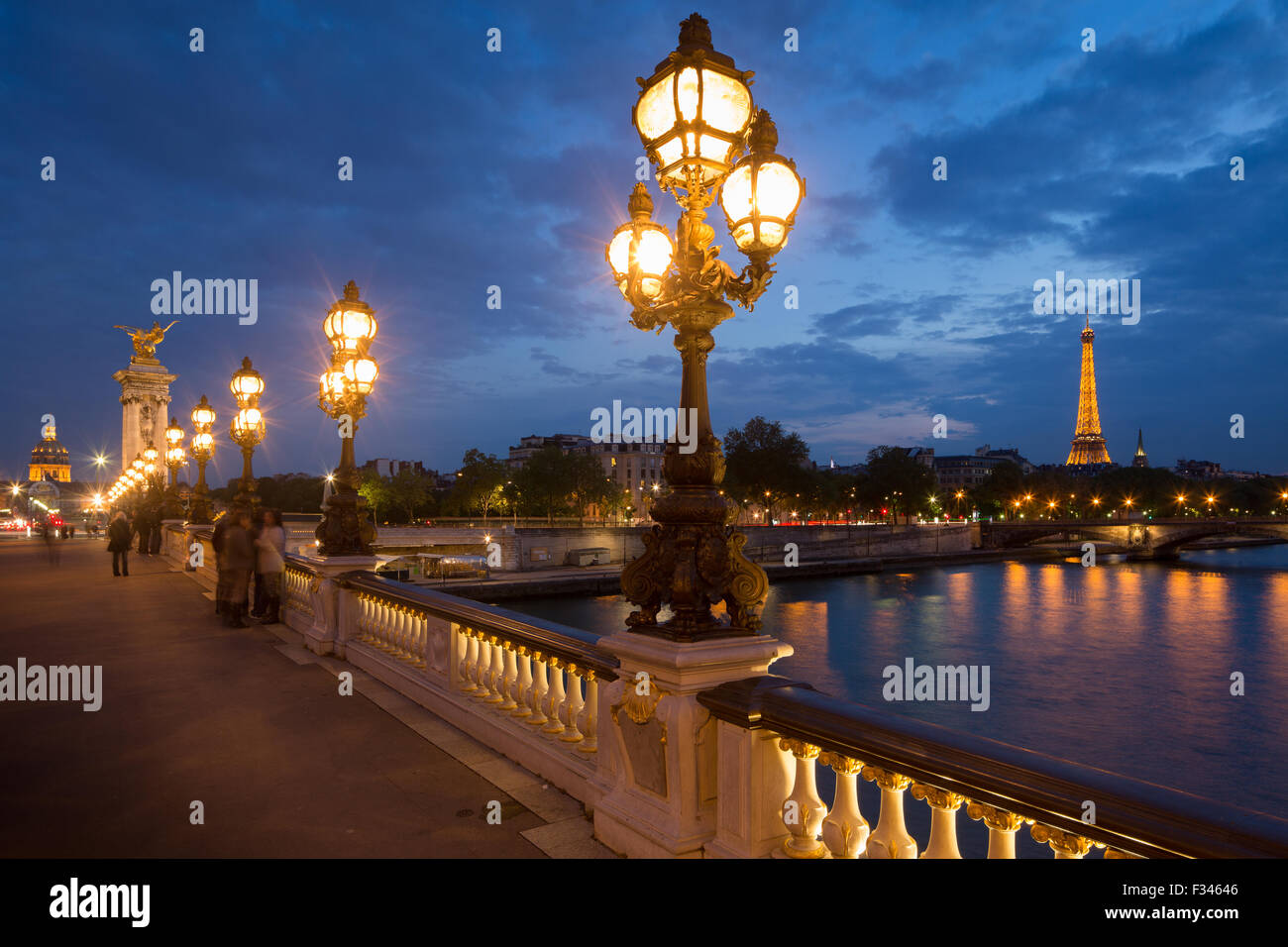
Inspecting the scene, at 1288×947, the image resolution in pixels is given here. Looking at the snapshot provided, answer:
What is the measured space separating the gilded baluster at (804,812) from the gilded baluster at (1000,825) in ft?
2.90

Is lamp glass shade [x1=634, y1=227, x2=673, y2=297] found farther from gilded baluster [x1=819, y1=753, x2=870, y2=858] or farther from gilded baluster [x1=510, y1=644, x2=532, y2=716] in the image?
gilded baluster [x1=510, y1=644, x2=532, y2=716]

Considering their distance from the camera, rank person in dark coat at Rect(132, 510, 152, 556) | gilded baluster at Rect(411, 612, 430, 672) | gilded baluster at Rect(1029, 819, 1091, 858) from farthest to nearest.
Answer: person in dark coat at Rect(132, 510, 152, 556), gilded baluster at Rect(411, 612, 430, 672), gilded baluster at Rect(1029, 819, 1091, 858)

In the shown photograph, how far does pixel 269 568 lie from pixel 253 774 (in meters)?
8.01

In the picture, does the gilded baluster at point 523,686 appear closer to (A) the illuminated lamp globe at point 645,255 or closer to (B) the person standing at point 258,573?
(A) the illuminated lamp globe at point 645,255

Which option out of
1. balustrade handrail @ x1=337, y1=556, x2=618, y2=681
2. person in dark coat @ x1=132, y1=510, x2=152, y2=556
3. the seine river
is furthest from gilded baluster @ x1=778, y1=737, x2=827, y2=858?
person in dark coat @ x1=132, y1=510, x2=152, y2=556

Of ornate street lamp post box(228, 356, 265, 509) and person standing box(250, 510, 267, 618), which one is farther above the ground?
ornate street lamp post box(228, 356, 265, 509)

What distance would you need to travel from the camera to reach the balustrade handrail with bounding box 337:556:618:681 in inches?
193

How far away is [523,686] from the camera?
6.14m

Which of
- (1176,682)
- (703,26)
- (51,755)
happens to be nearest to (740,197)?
(703,26)

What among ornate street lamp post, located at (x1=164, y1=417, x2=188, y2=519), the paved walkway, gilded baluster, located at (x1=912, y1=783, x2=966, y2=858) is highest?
ornate street lamp post, located at (x1=164, y1=417, x2=188, y2=519)

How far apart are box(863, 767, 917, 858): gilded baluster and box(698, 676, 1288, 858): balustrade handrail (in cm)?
8

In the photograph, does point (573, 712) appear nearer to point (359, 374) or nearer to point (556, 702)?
point (556, 702)

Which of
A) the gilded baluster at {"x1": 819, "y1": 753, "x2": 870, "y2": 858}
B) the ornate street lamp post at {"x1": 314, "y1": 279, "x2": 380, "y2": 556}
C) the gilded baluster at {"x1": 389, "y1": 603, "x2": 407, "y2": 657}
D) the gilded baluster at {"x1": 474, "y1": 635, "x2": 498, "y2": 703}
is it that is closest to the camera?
the gilded baluster at {"x1": 819, "y1": 753, "x2": 870, "y2": 858}

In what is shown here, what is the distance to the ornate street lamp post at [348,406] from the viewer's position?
10.6 metres
